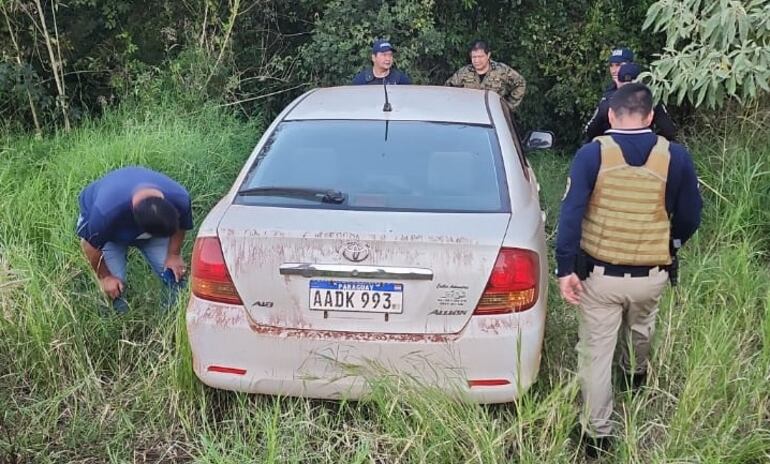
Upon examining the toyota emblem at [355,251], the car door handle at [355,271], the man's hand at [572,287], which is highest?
the toyota emblem at [355,251]

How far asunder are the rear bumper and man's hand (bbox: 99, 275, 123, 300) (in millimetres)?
1182

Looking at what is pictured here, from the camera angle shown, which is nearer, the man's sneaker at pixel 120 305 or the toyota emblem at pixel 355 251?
the toyota emblem at pixel 355 251

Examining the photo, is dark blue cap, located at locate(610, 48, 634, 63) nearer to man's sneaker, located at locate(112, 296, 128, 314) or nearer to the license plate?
the license plate

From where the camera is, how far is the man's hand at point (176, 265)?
13.7 feet

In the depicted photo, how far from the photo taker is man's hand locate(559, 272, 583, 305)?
10.5 ft

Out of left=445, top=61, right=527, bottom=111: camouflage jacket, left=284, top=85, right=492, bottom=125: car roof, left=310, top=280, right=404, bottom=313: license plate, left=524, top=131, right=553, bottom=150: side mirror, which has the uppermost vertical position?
left=284, top=85, right=492, bottom=125: car roof

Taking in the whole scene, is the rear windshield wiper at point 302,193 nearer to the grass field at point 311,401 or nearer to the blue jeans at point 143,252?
the grass field at point 311,401

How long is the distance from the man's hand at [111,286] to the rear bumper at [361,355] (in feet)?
3.88

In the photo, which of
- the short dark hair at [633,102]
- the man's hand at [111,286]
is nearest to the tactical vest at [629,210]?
the short dark hair at [633,102]

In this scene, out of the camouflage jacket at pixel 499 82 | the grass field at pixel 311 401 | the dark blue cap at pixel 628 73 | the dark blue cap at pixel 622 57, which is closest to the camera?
the grass field at pixel 311 401

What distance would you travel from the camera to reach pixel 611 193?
3.09 meters

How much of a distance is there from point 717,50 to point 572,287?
2351mm

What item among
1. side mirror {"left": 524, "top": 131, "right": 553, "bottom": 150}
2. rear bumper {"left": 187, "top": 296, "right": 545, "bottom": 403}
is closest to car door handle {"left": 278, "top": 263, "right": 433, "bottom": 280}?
rear bumper {"left": 187, "top": 296, "right": 545, "bottom": 403}

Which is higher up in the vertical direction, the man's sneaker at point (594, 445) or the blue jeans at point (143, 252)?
the blue jeans at point (143, 252)
